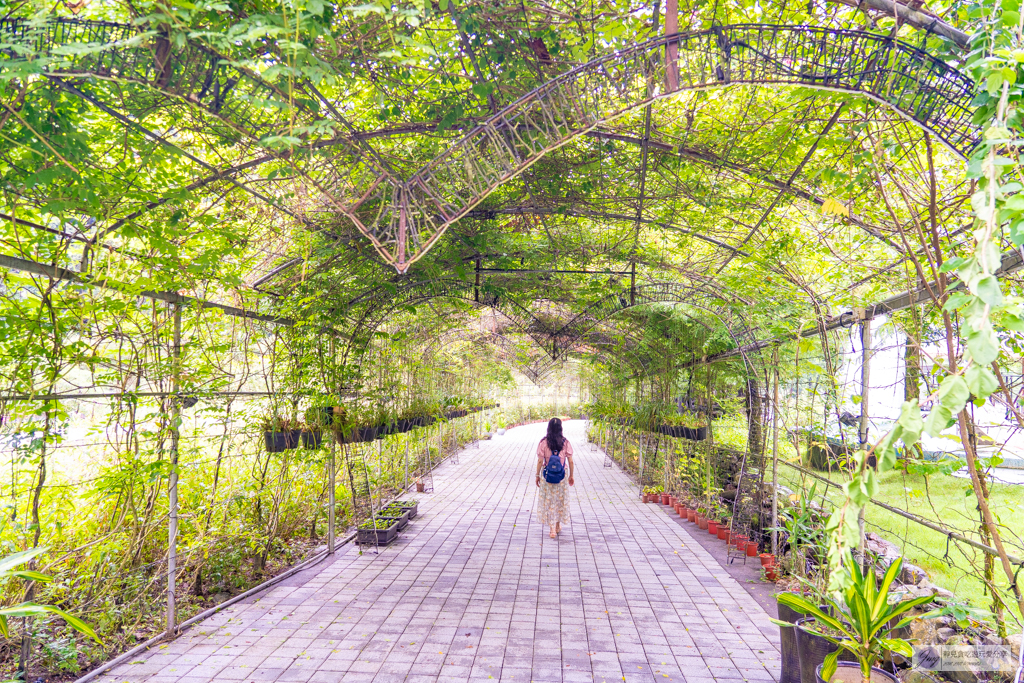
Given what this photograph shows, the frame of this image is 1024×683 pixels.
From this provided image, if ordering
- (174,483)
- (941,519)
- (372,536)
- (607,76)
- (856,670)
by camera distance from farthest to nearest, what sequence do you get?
(372,536)
(941,519)
(174,483)
(856,670)
(607,76)

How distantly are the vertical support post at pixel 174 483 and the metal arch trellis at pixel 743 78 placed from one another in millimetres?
2124

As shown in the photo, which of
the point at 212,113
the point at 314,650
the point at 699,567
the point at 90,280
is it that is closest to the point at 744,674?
the point at 699,567

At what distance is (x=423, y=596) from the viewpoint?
454 cm

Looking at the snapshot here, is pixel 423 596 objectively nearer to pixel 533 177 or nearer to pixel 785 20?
pixel 533 177

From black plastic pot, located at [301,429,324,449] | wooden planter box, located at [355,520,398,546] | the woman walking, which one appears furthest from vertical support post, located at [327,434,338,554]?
the woman walking

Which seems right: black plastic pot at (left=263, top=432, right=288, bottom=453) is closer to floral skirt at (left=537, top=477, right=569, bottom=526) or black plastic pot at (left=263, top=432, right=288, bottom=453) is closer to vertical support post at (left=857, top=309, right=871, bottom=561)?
Result: floral skirt at (left=537, top=477, right=569, bottom=526)

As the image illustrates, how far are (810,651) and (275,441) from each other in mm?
4121

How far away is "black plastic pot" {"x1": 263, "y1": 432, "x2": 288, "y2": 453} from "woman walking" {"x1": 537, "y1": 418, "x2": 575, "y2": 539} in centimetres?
281

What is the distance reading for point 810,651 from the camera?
2.74m

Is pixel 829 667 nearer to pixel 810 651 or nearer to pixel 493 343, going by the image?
pixel 810 651

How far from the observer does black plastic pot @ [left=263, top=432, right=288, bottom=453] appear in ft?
15.6

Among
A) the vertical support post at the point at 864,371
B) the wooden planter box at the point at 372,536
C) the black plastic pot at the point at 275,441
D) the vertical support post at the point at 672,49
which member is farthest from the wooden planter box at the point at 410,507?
the vertical support post at the point at 672,49

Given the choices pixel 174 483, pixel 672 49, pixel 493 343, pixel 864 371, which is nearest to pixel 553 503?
pixel 864 371

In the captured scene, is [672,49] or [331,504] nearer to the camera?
[672,49]
